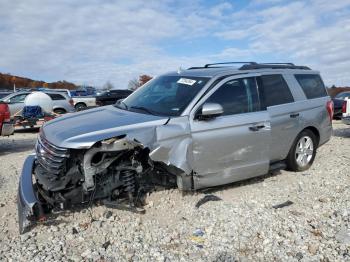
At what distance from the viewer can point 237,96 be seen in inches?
223

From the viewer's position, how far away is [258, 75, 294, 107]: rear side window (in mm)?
6043

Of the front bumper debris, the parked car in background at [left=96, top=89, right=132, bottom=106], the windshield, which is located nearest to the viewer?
the front bumper debris

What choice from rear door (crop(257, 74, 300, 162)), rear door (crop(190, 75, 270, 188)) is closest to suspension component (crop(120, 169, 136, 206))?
rear door (crop(190, 75, 270, 188))

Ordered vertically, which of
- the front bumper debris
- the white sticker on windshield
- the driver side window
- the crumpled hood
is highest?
the white sticker on windshield

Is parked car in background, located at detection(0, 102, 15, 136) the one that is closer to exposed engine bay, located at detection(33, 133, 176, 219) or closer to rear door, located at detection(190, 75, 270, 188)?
exposed engine bay, located at detection(33, 133, 176, 219)

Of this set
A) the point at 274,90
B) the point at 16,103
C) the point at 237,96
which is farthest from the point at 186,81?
the point at 16,103

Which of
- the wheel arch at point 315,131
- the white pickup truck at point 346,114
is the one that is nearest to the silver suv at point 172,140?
the wheel arch at point 315,131

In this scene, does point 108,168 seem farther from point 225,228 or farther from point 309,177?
point 309,177

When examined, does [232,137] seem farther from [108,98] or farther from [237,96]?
[108,98]

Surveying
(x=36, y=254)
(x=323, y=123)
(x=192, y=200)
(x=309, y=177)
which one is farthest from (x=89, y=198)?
(x=323, y=123)

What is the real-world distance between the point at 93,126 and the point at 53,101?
13486 mm

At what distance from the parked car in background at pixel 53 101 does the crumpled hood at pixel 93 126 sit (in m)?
12.2

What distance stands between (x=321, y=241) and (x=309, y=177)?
2456mm

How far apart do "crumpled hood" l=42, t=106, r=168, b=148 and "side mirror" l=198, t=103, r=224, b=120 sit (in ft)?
1.60
